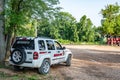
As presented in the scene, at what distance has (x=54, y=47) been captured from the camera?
13789mm

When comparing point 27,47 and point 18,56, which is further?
point 27,47

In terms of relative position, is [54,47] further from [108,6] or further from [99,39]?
[99,39]

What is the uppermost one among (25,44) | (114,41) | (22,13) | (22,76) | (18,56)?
(22,13)

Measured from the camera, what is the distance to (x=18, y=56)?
1182 cm

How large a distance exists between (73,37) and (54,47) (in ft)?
183

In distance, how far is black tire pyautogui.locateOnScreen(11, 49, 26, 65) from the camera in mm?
11648

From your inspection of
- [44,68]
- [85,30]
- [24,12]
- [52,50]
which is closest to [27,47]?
[44,68]

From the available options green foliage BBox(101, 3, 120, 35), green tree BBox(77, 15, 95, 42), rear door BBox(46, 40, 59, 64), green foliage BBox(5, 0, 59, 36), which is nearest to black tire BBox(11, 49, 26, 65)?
rear door BBox(46, 40, 59, 64)

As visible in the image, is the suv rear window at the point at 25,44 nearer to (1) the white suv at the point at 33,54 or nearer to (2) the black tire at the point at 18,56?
(1) the white suv at the point at 33,54

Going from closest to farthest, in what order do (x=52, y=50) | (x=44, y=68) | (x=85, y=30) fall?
(x=44, y=68) < (x=52, y=50) < (x=85, y=30)

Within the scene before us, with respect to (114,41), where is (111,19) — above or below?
above

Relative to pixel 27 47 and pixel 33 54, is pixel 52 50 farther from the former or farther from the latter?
pixel 33 54

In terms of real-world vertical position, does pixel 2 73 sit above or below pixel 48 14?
below

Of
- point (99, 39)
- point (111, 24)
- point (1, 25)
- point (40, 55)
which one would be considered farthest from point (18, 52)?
point (99, 39)
